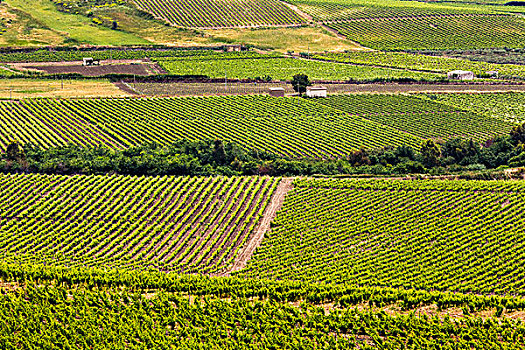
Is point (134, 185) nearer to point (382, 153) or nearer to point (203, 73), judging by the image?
point (382, 153)

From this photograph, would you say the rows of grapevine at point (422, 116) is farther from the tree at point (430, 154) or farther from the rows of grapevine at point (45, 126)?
the rows of grapevine at point (45, 126)

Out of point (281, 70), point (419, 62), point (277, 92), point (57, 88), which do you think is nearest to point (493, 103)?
point (277, 92)

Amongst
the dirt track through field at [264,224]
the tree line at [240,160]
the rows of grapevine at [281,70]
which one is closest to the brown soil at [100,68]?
the rows of grapevine at [281,70]

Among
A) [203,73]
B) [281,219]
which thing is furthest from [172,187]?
[203,73]

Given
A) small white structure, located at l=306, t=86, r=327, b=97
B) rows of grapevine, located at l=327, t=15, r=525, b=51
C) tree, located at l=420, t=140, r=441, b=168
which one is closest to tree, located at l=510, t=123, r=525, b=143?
tree, located at l=420, t=140, r=441, b=168

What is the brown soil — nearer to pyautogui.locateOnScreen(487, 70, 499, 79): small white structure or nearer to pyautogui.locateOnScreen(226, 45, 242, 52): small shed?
pyautogui.locateOnScreen(226, 45, 242, 52): small shed

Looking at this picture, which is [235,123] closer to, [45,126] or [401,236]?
[45,126]
